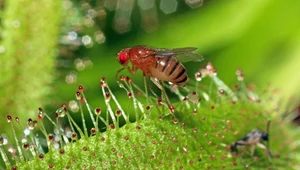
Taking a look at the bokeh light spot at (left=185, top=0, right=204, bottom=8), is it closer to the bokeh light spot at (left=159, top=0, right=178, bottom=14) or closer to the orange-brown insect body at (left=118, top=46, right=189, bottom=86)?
the bokeh light spot at (left=159, top=0, right=178, bottom=14)

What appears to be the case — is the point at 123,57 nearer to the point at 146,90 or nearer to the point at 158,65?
the point at 158,65

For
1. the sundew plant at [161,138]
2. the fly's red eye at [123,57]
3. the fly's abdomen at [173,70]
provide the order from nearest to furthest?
the sundew plant at [161,138]
the fly's abdomen at [173,70]
the fly's red eye at [123,57]

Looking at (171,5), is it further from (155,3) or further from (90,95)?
(90,95)

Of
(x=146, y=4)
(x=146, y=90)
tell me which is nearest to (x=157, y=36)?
(x=146, y=4)

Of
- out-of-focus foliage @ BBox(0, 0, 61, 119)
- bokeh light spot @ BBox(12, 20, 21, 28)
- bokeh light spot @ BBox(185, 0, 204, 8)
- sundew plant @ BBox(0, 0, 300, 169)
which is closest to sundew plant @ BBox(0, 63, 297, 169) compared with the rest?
sundew plant @ BBox(0, 0, 300, 169)

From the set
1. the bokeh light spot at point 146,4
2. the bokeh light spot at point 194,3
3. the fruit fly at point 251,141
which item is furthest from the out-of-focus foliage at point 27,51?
the bokeh light spot at point 194,3

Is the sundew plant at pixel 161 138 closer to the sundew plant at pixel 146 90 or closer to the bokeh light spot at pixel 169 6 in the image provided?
the sundew plant at pixel 146 90
